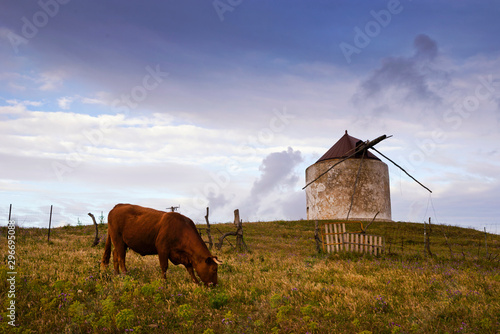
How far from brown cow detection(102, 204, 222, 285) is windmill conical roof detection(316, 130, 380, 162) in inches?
1186

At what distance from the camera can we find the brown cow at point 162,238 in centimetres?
902

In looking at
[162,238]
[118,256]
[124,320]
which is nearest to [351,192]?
[118,256]

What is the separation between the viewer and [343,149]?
128 ft

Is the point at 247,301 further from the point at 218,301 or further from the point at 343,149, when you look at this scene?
the point at 343,149

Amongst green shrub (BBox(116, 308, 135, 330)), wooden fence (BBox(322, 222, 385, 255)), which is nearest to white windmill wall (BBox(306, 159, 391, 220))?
wooden fence (BBox(322, 222, 385, 255))

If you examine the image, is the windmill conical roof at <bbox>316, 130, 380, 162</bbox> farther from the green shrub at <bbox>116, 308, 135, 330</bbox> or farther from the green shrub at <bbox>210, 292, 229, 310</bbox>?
the green shrub at <bbox>116, 308, 135, 330</bbox>

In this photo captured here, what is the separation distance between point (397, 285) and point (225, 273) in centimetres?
490

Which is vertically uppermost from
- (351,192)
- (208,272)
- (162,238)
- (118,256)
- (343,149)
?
(343,149)

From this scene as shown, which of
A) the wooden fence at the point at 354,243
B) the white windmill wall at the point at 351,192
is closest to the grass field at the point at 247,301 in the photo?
the wooden fence at the point at 354,243

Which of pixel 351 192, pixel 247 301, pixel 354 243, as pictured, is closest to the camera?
pixel 247 301

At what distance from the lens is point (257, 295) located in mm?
8062

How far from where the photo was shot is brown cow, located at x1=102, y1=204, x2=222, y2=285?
355 inches

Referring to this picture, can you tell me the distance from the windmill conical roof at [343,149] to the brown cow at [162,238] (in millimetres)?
30120

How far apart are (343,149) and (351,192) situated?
5334 millimetres
